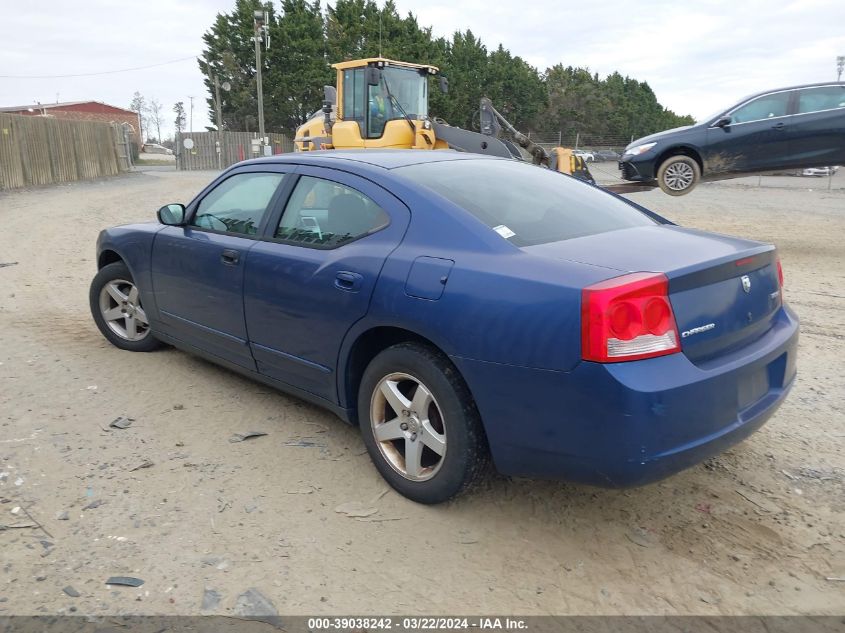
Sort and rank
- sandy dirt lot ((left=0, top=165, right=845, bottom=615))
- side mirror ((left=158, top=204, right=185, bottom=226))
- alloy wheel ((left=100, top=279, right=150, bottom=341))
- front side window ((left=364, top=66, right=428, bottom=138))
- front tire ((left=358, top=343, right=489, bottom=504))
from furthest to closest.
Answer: front side window ((left=364, top=66, right=428, bottom=138)) < alloy wheel ((left=100, top=279, right=150, bottom=341)) < side mirror ((left=158, top=204, right=185, bottom=226)) < front tire ((left=358, top=343, right=489, bottom=504)) < sandy dirt lot ((left=0, top=165, right=845, bottom=615))

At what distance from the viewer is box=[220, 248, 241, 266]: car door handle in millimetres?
4094

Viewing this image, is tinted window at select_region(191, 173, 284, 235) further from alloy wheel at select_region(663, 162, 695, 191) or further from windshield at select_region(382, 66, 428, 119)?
windshield at select_region(382, 66, 428, 119)

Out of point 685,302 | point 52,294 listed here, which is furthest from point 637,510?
point 52,294

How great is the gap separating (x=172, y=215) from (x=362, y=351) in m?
2.06

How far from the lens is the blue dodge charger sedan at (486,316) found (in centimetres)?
261

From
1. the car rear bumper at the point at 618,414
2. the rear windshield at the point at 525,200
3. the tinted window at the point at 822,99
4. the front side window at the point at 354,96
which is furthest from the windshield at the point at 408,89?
the car rear bumper at the point at 618,414

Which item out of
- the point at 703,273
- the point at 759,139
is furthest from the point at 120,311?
the point at 759,139

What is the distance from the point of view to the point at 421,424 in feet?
10.4

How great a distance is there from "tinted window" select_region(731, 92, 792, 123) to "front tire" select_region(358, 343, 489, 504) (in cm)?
1005

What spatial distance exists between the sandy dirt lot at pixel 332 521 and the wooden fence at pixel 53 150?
1935 centimetres

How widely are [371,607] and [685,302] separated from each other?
1.66 meters

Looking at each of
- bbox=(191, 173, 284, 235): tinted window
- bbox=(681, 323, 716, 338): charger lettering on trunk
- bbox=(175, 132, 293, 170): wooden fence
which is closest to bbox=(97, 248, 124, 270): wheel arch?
bbox=(191, 173, 284, 235): tinted window

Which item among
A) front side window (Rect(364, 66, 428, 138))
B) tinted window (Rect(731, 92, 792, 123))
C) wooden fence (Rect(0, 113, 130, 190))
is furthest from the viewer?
wooden fence (Rect(0, 113, 130, 190))

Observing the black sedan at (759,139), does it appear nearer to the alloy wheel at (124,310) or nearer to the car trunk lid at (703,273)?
the car trunk lid at (703,273)
